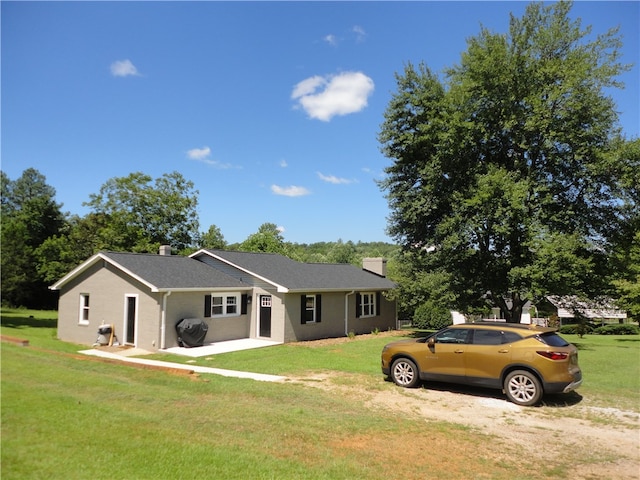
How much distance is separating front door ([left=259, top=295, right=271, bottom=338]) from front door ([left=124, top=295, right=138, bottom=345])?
18.9 ft

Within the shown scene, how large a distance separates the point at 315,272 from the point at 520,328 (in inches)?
645

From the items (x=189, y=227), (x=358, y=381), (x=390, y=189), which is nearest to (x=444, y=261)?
(x=390, y=189)

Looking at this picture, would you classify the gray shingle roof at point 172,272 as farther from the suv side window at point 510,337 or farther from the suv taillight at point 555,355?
the suv taillight at point 555,355

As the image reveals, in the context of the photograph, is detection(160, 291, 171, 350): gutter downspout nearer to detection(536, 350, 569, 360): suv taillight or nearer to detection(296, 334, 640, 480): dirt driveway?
detection(296, 334, 640, 480): dirt driveway

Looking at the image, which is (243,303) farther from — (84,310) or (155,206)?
(155,206)

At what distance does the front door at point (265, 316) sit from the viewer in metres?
20.8

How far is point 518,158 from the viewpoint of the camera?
72.2ft

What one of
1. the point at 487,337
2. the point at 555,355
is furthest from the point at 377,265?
the point at 555,355

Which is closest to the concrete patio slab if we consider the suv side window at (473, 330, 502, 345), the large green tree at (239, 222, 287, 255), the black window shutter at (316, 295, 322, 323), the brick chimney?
the black window shutter at (316, 295, 322, 323)

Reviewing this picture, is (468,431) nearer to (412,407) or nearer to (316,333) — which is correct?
(412,407)

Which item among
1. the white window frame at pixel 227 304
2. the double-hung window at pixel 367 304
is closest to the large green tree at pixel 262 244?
the double-hung window at pixel 367 304

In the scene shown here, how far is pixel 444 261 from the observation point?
75.6ft

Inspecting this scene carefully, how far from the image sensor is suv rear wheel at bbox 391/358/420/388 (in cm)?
1068

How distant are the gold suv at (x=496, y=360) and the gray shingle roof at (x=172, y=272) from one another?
1041cm
